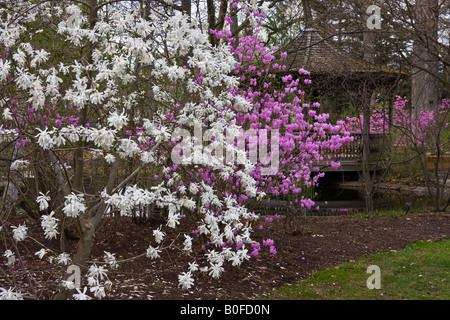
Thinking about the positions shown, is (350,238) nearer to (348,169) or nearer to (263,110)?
(263,110)

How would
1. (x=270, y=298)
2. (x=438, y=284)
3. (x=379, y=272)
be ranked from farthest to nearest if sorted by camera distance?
(x=379, y=272), (x=438, y=284), (x=270, y=298)

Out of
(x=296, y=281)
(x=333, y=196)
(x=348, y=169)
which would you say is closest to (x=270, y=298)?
(x=296, y=281)

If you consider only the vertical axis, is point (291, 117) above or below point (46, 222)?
above

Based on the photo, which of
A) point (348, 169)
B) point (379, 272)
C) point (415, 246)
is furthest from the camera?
point (348, 169)

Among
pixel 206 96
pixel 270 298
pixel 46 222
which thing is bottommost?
pixel 270 298

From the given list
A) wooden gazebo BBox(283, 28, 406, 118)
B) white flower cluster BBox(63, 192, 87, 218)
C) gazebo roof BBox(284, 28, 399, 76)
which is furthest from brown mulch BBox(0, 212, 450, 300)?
gazebo roof BBox(284, 28, 399, 76)

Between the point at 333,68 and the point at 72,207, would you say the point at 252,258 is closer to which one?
the point at 72,207

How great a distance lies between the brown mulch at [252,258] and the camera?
4.23 m

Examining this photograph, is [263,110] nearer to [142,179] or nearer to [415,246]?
[142,179]

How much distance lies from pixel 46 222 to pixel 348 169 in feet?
44.7

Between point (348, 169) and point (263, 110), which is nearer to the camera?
point (263, 110)

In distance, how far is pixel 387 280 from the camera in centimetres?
504

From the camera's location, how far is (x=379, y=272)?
5230 mm

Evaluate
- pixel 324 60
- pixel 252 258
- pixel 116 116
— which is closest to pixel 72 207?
pixel 116 116
